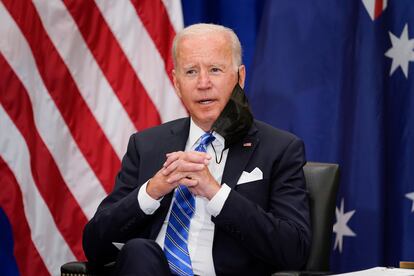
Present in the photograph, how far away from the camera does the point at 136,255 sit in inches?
95.3

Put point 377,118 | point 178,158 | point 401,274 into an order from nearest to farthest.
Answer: point 401,274, point 178,158, point 377,118

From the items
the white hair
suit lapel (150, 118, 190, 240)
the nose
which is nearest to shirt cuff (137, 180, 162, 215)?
suit lapel (150, 118, 190, 240)

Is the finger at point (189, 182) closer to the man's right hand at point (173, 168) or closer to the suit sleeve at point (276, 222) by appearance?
the man's right hand at point (173, 168)

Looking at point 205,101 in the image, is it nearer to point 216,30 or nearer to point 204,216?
point 216,30

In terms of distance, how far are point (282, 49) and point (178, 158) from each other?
1.29 meters

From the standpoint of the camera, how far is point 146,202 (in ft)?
8.80

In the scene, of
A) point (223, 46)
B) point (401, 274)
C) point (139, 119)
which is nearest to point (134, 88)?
point (139, 119)

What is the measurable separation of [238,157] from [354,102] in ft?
3.40

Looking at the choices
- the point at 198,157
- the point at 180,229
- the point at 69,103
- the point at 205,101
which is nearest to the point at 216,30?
the point at 205,101

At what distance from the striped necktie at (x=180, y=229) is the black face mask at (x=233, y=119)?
0.06m

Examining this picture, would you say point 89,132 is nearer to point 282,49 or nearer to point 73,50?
point 73,50

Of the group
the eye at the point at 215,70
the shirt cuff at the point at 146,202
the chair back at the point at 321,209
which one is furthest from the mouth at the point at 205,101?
the chair back at the point at 321,209

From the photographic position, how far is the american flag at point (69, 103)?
3.94 meters

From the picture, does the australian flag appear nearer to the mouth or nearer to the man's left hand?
the mouth
